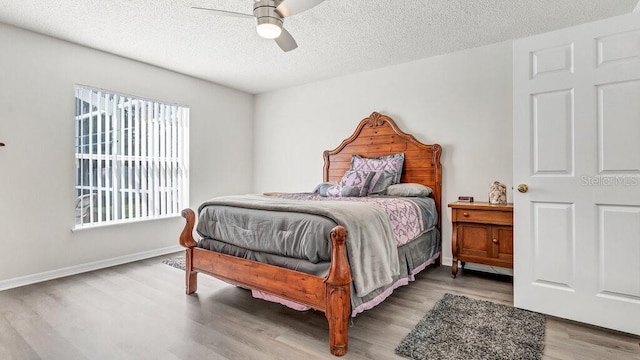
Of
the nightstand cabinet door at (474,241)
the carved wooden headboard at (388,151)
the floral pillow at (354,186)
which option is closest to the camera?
the nightstand cabinet door at (474,241)

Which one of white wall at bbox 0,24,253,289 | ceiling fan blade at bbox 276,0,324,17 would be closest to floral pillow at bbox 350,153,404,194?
ceiling fan blade at bbox 276,0,324,17

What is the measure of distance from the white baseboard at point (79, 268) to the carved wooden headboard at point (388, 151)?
2.51m

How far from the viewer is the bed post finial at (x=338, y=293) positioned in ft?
6.02

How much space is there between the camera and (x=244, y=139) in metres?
5.53

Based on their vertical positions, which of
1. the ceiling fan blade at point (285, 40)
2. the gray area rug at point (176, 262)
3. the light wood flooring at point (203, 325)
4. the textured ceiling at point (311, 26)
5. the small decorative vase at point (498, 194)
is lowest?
the light wood flooring at point (203, 325)

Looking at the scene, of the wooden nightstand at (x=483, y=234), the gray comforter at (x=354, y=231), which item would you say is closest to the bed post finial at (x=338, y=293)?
the gray comforter at (x=354, y=231)

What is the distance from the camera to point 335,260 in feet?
6.10

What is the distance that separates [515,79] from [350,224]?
1.69 metres

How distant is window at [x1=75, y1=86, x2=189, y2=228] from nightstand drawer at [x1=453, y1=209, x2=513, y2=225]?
3652 mm

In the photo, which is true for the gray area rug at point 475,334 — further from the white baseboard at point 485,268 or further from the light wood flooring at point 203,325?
the white baseboard at point 485,268

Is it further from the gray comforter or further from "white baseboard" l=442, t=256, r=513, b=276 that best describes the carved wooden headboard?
the gray comforter

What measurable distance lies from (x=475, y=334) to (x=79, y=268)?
3890mm

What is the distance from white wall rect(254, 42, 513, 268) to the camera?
11.2 ft

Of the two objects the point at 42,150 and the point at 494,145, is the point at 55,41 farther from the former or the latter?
the point at 494,145
